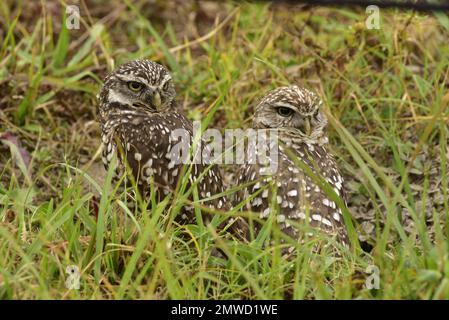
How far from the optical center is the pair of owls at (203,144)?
206 inches

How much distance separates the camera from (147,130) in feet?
18.1

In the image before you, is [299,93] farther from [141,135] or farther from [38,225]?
[38,225]

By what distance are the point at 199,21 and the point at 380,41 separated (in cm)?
211

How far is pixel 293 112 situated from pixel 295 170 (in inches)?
18.9

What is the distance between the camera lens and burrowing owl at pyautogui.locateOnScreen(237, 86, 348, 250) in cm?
511

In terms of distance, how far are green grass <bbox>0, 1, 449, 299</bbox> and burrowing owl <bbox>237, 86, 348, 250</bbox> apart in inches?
8.3

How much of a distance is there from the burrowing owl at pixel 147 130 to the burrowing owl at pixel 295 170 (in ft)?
1.12
